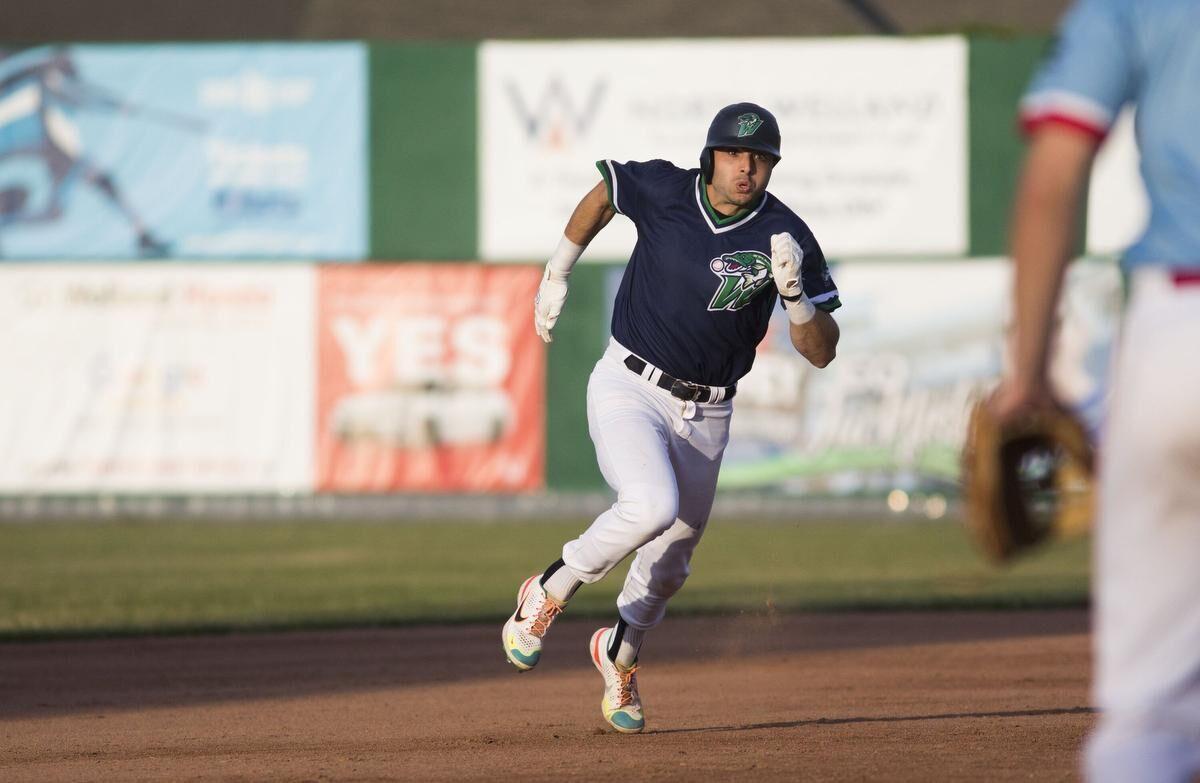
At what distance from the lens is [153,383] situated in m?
21.4

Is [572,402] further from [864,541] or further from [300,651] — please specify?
[300,651]

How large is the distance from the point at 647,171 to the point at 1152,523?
375 cm

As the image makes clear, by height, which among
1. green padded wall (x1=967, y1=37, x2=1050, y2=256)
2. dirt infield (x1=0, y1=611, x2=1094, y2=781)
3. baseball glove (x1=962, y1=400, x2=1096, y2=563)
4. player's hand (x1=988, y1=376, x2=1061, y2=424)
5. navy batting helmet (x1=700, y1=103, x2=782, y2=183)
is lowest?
dirt infield (x1=0, y1=611, x2=1094, y2=781)

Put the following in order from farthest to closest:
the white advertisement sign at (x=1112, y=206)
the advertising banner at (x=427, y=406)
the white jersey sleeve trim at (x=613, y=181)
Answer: the white advertisement sign at (x=1112, y=206) < the advertising banner at (x=427, y=406) < the white jersey sleeve trim at (x=613, y=181)

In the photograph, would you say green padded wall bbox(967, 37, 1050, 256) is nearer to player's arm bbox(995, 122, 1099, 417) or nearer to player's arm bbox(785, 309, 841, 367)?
player's arm bbox(785, 309, 841, 367)

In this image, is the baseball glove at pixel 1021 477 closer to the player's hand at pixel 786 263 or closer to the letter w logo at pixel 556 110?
the player's hand at pixel 786 263

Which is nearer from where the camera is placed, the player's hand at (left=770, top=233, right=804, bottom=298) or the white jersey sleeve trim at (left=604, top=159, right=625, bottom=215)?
the player's hand at (left=770, top=233, right=804, bottom=298)

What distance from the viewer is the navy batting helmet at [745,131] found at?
594cm

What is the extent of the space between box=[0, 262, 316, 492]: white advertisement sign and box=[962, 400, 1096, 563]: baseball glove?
61.5 feet

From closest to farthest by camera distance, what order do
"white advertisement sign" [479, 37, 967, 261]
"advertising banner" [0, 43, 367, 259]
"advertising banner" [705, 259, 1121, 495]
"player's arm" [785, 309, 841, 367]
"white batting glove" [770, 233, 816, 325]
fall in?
"white batting glove" [770, 233, 816, 325] → "player's arm" [785, 309, 841, 367] → "advertising banner" [705, 259, 1121, 495] → "white advertisement sign" [479, 37, 967, 261] → "advertising banner" [0, 43, 367, 259]

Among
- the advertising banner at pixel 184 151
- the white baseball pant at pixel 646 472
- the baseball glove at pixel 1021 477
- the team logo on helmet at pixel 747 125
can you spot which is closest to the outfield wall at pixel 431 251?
the advertising banner at pixel 184 151

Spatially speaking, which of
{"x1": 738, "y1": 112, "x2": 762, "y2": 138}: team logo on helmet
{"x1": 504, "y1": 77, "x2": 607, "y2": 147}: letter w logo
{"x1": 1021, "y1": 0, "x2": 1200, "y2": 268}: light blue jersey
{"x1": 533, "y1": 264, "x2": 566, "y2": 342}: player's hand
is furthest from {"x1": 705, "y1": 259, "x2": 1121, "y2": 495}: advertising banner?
{"x1": 1021, "y1": 0, "x2": 1200, "y2": 268}: light blue jersey

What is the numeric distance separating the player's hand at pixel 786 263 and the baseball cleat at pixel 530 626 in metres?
1.28

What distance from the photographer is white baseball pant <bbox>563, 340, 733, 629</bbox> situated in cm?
575
